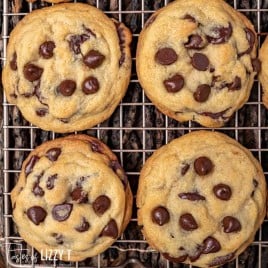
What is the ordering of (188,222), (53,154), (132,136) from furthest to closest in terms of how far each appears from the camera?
(132,136) < (53,154) < (188,222)


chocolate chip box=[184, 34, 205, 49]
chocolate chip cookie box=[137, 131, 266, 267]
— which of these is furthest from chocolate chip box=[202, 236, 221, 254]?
chocolate chip box=[184, 34, 205, 49]

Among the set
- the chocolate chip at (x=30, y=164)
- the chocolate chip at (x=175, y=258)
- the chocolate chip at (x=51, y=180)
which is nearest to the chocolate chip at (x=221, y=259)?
the chocolate chip at (x=175, y=258)

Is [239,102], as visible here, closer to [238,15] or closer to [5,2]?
[238,15]

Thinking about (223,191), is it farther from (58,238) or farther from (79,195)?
(58,238)

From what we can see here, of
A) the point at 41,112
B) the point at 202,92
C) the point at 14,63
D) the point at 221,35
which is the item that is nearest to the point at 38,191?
the point at 41,112

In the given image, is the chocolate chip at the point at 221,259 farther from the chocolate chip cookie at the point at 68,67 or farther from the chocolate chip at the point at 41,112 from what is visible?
the chocolate chip at the point at 41,112

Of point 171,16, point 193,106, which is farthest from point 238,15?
point 193,106
